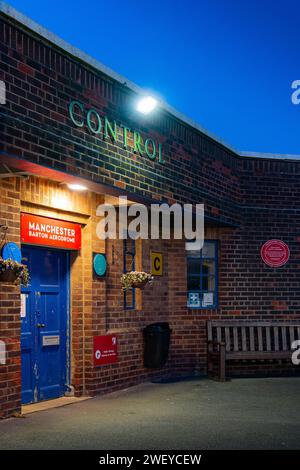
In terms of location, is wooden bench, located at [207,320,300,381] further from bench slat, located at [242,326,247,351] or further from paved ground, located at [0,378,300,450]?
paved ground, located at [0,378,300,450]

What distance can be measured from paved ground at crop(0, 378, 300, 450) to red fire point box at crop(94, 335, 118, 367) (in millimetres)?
552

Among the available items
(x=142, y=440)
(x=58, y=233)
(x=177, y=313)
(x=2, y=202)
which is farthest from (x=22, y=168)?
(x=177, y=313)

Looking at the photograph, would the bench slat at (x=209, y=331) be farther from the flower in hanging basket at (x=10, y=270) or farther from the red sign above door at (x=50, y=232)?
the flower in hanging basket at (x=10, y=270)

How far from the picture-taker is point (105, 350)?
400 inches

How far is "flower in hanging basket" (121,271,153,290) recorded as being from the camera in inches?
425

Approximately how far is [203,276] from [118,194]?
413 centimetres

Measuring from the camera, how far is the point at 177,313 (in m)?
12.6

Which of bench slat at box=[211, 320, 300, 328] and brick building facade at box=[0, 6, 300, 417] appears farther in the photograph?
bench slat at box=[211, 320, 300, 328]

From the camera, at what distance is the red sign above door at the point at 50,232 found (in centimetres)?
871

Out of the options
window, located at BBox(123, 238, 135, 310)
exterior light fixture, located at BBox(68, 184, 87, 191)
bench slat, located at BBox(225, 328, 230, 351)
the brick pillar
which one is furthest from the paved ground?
exterior light fixture, located at BBox(68, 184, 87, 191)

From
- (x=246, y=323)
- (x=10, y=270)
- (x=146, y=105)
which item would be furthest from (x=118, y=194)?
(x=246, y=323)

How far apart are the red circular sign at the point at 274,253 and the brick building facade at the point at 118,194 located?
119 mm

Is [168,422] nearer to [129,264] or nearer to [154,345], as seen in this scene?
[154,345]

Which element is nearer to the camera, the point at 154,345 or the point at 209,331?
the point at 154,345
